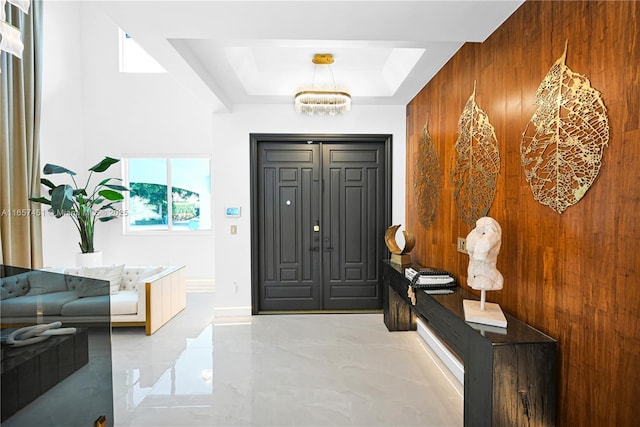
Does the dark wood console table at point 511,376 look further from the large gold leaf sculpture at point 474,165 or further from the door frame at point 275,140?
the door frame at point 275,140

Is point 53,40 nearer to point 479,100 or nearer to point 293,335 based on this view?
point 293,335

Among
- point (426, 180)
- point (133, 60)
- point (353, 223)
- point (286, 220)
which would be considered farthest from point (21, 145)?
point (426, 180)

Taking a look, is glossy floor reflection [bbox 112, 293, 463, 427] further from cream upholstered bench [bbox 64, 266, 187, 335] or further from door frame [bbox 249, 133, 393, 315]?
door frame [bbox 249, 133, 393, 315]

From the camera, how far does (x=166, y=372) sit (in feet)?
9.80

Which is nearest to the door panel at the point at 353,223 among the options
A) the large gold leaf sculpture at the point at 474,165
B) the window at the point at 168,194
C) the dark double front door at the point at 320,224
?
the dark double front door at the point at 320,224

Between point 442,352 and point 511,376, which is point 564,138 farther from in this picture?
point 442,352

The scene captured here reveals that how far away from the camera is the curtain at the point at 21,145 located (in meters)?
4.20

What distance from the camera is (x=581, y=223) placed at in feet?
5.15

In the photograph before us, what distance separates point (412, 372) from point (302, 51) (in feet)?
10.5

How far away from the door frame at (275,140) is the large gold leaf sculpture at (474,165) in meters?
1.68

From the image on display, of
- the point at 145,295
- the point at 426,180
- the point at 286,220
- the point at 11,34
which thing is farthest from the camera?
the point at 286,220

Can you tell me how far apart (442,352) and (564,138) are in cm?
224

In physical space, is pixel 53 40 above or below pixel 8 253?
above

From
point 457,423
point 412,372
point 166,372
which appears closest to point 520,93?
point 457,423
